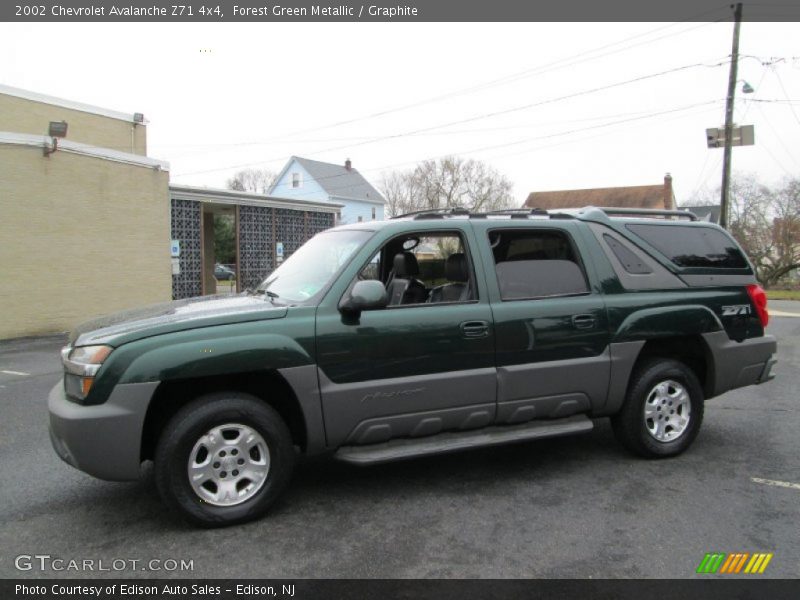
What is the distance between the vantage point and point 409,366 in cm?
391

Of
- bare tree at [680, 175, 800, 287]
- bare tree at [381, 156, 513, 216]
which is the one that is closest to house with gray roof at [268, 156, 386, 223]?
bare tree at [381, 156, 513, 216]

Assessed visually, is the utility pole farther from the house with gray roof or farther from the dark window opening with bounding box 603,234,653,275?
the house with gray roof

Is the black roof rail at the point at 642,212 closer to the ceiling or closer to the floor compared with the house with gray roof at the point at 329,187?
closer to the floor

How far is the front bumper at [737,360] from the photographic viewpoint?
4.91 m

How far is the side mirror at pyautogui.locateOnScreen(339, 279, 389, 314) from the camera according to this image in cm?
369

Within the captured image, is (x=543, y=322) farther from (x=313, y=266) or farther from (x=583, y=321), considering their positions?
(x=313, y=266)

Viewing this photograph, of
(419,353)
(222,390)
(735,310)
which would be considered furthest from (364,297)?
(735,310)

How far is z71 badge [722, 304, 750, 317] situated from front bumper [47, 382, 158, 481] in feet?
14.9

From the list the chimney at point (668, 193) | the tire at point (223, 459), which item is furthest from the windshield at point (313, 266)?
the chimney at point (668, 193)

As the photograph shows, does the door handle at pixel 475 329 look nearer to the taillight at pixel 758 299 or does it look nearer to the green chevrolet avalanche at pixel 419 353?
the green chevrolet avalanche at pixel 419 353

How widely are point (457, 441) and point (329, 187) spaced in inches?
1816

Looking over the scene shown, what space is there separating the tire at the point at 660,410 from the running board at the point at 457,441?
1.41 ft
